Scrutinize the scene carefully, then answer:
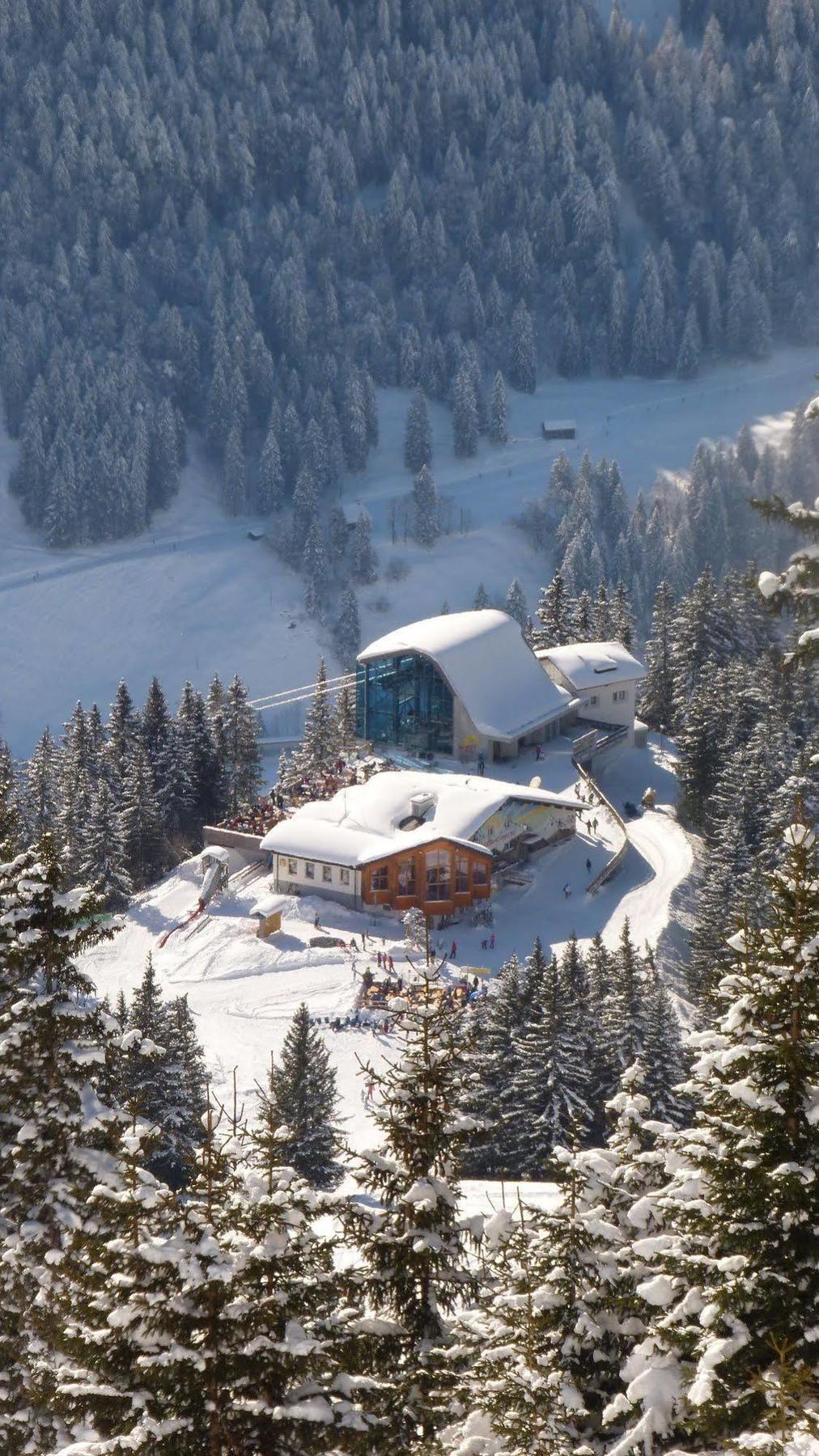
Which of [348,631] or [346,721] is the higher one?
[346,721]

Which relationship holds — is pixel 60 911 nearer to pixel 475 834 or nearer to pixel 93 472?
pixel 475 834

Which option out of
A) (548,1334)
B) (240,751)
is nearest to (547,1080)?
(548,1334)

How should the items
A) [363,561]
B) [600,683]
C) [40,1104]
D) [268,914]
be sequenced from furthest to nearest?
1. [363,561]
2. [600,683]
3. [268,914]
4. [40,1104]

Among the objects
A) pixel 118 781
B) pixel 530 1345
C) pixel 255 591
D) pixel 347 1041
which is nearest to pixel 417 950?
pixel 347 1041

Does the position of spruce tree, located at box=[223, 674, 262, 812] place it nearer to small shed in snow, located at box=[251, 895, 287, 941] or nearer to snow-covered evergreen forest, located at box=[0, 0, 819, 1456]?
snow-covered evergreen forest, located at box=[0, 0, 819, 1456]

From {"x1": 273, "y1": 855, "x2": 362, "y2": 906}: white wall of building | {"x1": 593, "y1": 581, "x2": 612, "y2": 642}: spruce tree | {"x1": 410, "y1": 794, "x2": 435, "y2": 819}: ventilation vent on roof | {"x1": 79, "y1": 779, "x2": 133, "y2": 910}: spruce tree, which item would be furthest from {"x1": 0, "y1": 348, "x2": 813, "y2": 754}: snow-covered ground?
{"x1": 273, "y1": 855, "x2": 362, "y2": 906}: white wall of building

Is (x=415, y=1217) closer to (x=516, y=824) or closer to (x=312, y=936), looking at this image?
(x=312, y=936)

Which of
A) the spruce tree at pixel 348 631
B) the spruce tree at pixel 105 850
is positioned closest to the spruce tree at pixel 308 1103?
the spruce tree at pixel 105 850
